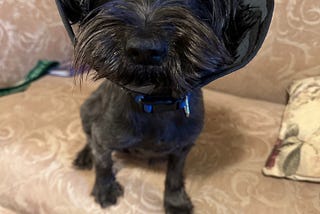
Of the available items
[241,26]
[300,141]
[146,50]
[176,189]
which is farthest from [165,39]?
[300,141]

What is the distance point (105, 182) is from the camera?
1.18m

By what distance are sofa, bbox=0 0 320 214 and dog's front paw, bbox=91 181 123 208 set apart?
0.02m

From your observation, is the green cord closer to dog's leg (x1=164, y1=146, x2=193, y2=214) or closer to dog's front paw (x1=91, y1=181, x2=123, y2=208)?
dog's front paw (x1=91, y1=181, x2=123, y2=208)

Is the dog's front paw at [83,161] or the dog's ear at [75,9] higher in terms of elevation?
the dog's ear at [75,9]

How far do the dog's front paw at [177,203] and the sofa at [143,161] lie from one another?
19 millimetres

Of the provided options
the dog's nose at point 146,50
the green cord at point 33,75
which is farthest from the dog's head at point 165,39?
the green cord at point 33,75

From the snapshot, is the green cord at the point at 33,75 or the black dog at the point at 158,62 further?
the green cord at the point at 33,75

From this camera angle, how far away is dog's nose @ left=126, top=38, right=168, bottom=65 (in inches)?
29.3

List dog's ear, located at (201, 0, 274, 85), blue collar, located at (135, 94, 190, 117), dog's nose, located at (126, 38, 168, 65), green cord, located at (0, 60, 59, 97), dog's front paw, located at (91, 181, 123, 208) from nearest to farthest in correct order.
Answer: dog's nose, located at (126, 38, 168, 65), dog's ear, located at (201, 0, 274, 85), blue collar, located at (135, 94, 190, 117), dog's front paw, located at (91, 181, 123, 208), green cord, located at (0, 60, 59, 97)

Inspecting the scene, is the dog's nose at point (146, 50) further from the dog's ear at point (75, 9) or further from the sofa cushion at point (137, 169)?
the sofa cushion at point (137, 169)

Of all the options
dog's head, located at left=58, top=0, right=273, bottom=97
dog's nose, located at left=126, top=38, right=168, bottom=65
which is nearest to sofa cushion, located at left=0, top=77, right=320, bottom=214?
dog's head, located at left=58, top=0, right=273, bottom=97

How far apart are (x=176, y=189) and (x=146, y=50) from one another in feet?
1.73

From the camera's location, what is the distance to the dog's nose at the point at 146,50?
74 centimetres

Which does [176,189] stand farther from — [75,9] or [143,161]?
[75,9]
